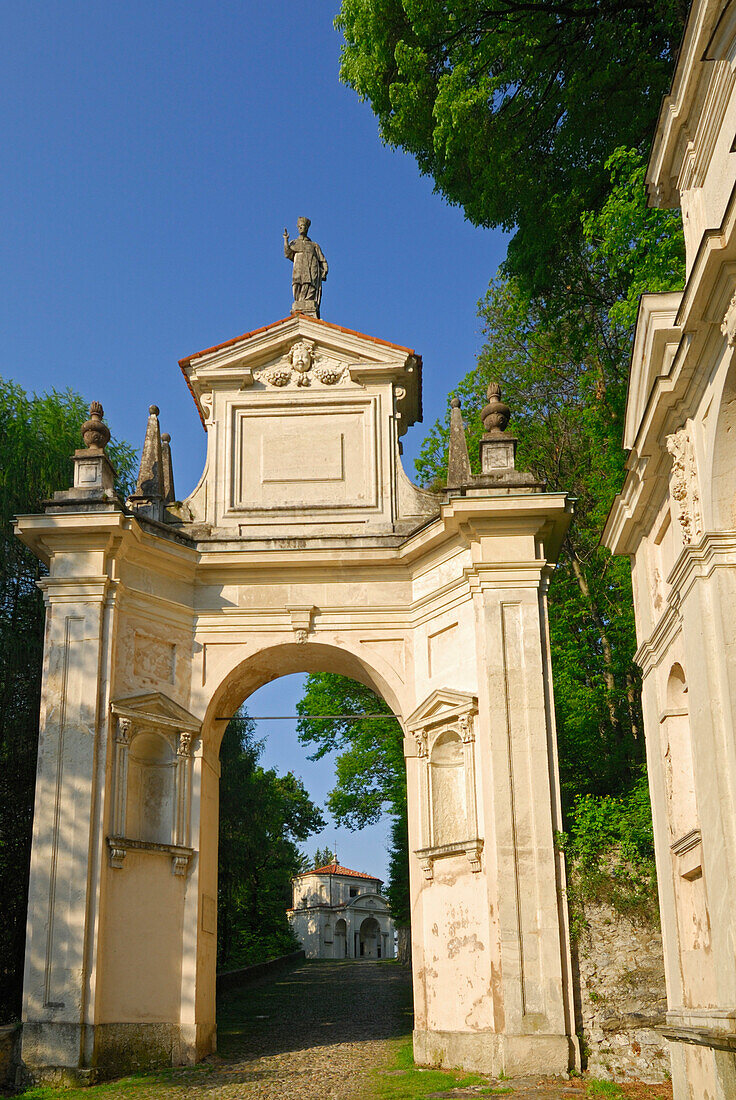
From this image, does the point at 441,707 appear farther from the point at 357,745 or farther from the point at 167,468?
the point at 357,745

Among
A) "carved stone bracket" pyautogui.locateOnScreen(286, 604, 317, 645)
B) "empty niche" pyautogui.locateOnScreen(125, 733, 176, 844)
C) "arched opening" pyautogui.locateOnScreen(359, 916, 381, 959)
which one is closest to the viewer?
"empty niche" pyautogui.locateOnScreen(125, 733, 176, 844)

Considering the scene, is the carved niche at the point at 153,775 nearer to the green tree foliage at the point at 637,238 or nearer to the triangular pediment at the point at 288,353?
the triangular pediment at the point at 288,353

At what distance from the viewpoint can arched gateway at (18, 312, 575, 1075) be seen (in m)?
12.3

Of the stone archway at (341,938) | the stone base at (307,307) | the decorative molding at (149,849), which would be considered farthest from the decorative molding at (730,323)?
the stone archway at (341,938)

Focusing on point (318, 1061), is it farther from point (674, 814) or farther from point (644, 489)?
point (644, 489)

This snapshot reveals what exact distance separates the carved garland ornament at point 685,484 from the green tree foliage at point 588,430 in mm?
5118

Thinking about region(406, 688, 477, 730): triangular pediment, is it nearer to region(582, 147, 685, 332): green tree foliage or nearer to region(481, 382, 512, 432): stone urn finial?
region(481, 382, 512, 432): stone urn finial

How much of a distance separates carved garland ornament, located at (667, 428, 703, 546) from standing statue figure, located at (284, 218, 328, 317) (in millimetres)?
9335

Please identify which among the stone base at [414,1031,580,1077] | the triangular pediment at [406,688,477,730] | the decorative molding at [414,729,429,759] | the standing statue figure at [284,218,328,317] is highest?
the standing statue figure at [284,218,328,317]

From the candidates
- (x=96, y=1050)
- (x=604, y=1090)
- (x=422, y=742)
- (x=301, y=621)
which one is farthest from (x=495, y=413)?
(x=96, y=1050)

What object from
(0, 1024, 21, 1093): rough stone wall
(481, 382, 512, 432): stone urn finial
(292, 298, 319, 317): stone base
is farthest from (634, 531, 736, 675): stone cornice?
(292, 298, 319, 317): stone base

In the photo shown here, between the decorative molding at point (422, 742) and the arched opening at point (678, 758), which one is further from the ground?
the decorative molding at point (422, 742)

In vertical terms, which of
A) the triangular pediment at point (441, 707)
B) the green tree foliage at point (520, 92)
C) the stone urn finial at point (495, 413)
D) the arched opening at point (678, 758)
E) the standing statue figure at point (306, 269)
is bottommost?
the arched opening at point (678, 758)

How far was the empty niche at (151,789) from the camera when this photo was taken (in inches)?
541
